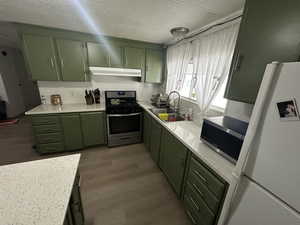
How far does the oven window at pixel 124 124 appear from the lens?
255 centimetres

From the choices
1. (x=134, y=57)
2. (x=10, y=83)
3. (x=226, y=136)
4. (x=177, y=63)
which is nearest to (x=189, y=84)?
(x=177, y=63)

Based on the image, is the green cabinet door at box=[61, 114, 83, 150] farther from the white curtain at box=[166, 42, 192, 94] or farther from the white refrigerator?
the white refrigerator

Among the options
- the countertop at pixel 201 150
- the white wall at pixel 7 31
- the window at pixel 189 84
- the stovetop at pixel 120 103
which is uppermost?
the white wall at pixel 7 31

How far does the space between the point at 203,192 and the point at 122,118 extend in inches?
75.1

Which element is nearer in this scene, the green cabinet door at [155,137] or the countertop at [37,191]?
the countertop at [37,191]

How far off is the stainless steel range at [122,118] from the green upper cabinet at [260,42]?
190cm

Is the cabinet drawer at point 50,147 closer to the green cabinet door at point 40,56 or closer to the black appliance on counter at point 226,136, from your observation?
the green cabinet door at point 40,56

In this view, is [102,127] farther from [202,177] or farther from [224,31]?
[224,31]

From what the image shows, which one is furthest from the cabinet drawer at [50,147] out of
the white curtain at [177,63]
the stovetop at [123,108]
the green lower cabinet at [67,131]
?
the white curtain at [177,63]

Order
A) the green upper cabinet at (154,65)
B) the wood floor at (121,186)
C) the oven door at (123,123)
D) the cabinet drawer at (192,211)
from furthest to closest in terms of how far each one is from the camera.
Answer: the green upper cabinet at (154,65) < the oven door at (123,123) < the wood floor at (121,186) < the cabinet drawer at (192,211)

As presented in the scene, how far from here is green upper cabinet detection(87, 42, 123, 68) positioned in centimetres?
241

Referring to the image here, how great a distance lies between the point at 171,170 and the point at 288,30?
1.68m

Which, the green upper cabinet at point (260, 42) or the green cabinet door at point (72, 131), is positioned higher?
the green upper cabinet at point (260, 42)

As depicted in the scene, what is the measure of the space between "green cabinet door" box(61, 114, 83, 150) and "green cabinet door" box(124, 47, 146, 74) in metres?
1.52
